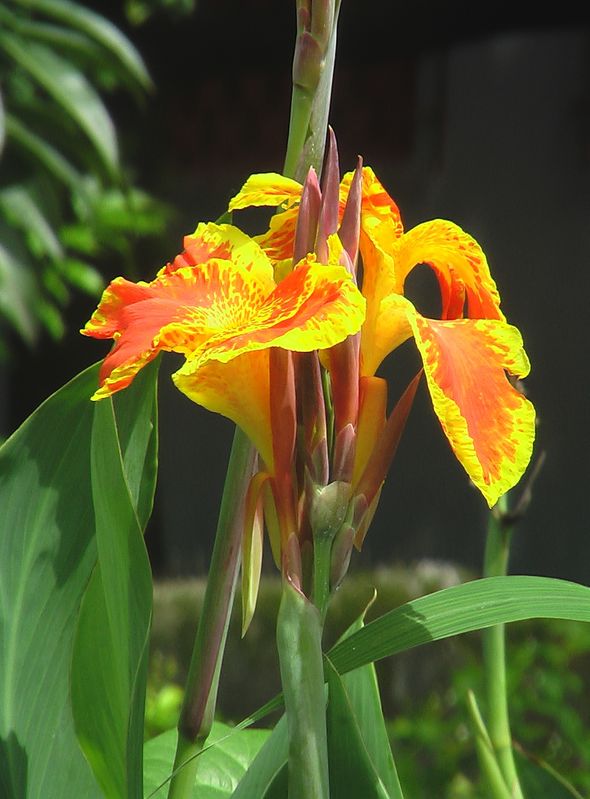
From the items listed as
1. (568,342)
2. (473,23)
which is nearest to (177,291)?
(473,23)

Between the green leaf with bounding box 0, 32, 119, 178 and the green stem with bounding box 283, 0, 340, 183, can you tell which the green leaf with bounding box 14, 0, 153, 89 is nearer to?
the green leaf with bounding box 0, 32, 119, 178

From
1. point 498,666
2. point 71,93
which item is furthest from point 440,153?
point 498,666

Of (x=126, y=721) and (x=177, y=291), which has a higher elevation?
(x=177, y=291)

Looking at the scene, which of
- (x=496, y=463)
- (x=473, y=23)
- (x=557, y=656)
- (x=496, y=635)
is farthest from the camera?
(x=473, y=23)

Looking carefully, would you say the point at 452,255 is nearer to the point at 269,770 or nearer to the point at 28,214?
the point at 269,770

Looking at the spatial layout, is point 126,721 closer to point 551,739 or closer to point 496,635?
point 496,635

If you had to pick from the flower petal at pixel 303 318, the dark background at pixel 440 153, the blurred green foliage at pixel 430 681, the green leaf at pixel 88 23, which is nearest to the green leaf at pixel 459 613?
the flower petal at pixel 303 318
